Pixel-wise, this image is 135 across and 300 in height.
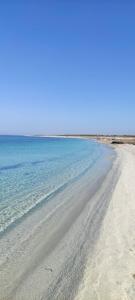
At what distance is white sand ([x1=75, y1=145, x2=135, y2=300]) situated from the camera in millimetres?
5582

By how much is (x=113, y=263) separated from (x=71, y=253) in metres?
1.18

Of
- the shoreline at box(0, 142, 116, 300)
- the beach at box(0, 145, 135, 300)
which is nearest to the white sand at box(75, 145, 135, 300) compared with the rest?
the beach at box(0, 145, 135, 300)

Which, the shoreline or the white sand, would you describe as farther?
the shoreline

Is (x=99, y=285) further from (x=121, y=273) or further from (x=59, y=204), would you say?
(x=59, y=204)

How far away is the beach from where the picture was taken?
571 cm

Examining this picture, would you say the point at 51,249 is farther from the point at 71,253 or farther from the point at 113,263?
the point at 113,263

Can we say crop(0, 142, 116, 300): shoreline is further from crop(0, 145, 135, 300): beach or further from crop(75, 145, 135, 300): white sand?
crop(75, 145, 135, 300): white sand

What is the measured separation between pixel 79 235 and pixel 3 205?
399 centimetres

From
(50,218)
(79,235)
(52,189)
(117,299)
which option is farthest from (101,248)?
(52,189)

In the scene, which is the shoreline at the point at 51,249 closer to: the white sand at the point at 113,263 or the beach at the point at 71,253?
the beach at the point at 71,253

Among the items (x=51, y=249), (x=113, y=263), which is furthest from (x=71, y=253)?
(x=113, y=263)

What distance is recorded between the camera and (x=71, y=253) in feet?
24.8

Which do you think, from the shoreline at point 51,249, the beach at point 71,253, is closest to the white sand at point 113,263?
the beach at point 71,253

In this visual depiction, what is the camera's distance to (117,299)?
17.5 ft
